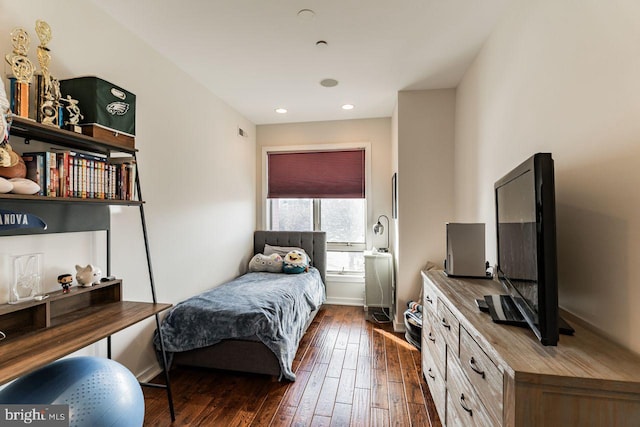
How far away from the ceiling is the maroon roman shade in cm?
106

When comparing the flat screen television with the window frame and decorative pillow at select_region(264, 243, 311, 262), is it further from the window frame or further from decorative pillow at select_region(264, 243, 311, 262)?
decorative pillow at select_region(264, 243, 311, 262)

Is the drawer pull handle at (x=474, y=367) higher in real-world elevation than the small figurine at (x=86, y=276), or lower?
lower

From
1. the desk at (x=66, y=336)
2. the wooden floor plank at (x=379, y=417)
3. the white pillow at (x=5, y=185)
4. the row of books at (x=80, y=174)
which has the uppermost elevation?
the row of books at (x=80, y=174)

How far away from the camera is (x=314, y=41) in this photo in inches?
90.4

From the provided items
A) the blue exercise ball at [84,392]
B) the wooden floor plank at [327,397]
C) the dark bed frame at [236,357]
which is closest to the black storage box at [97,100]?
the blue exercise ball at [84,392]

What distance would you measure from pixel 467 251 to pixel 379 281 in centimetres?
A: 184

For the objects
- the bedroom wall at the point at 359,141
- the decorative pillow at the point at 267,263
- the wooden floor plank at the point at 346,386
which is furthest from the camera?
the bedroom wall at the point at 359,141

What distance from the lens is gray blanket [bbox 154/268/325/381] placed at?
7.40ft

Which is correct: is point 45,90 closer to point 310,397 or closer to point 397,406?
point 310,397

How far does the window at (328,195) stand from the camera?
427 cm

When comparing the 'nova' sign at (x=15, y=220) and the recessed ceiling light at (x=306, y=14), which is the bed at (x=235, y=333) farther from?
the recessed ceiling light at (x=306, y=14)

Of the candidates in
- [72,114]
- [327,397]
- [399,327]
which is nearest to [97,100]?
[72,114]

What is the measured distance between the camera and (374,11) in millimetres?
1964

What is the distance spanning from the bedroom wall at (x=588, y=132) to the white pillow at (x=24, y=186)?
91.0 inches
